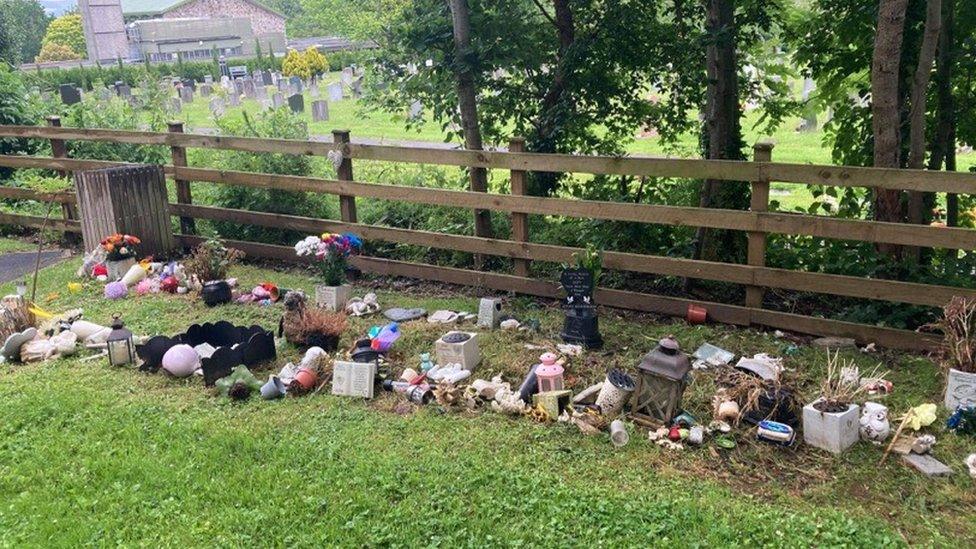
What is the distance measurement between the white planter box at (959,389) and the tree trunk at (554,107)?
4.18m

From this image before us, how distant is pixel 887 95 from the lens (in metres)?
5.49

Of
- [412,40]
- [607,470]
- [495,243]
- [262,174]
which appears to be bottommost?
[607,470]

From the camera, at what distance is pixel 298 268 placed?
322 inches

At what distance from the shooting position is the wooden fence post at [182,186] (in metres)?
8.63

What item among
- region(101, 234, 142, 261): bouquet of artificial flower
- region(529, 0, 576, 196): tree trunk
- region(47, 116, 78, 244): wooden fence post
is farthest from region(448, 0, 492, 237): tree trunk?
region(47, 116, 78, 244): wooden fence post

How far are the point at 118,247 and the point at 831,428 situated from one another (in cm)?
656

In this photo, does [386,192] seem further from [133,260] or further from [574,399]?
[574,399]

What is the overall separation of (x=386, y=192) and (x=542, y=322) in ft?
6.93

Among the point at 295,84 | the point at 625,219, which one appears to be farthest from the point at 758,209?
the point at 295,84

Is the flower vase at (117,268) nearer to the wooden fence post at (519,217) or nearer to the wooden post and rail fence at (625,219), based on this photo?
the wooden post and rail fence at (625,219)

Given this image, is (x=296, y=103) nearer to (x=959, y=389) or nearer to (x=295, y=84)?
(x=295, y=84)

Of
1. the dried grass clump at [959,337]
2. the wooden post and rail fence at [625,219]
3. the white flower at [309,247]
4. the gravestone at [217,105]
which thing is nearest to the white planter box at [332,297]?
the white flower at [309,247]

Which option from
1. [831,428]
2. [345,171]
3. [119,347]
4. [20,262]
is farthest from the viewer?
[20,262]

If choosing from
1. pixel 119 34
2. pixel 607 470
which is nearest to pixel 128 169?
pixel 607 470
